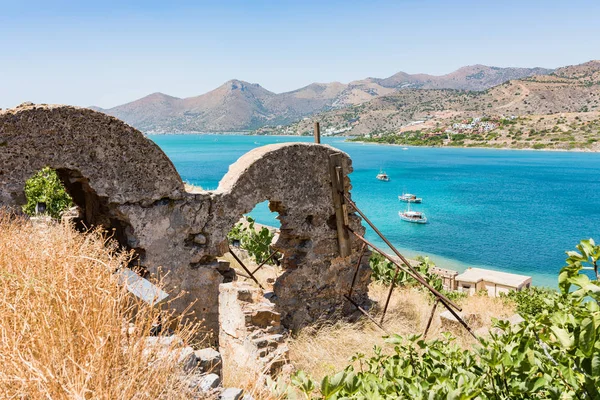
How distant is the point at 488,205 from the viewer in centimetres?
5572

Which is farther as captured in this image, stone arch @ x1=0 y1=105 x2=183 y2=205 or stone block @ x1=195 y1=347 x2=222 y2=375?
stone arch @ x1=0 y1=105 x2=183 y2=205

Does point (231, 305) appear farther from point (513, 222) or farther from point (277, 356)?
point (513, 222)

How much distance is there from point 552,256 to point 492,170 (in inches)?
2049

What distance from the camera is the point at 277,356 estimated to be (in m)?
5.39

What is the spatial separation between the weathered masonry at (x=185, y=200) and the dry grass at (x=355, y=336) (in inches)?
22.0

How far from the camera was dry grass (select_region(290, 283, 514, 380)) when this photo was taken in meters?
7.32

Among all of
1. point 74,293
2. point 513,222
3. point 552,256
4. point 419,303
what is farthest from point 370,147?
point 74,293

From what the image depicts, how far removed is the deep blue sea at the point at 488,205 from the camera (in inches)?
1431

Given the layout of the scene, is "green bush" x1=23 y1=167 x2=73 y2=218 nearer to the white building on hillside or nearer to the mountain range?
the white building on hillside

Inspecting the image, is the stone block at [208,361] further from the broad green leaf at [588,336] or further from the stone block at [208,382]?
the broad green leaf at [588,336]

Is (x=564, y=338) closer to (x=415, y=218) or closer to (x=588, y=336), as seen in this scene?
(x=588, y=336)

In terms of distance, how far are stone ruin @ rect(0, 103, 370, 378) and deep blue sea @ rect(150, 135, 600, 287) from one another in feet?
82.0

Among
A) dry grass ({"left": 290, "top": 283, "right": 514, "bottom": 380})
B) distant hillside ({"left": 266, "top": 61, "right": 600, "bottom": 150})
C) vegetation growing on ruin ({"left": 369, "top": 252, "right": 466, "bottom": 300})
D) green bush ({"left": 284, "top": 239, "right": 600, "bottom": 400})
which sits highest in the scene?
distant hillside ({"left": 266, "top": 61, "right": 600, "bottom": 150})

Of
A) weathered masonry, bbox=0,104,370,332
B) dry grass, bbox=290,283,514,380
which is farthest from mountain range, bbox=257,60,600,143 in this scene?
weathered masonry, bbox=0,104,370,332
